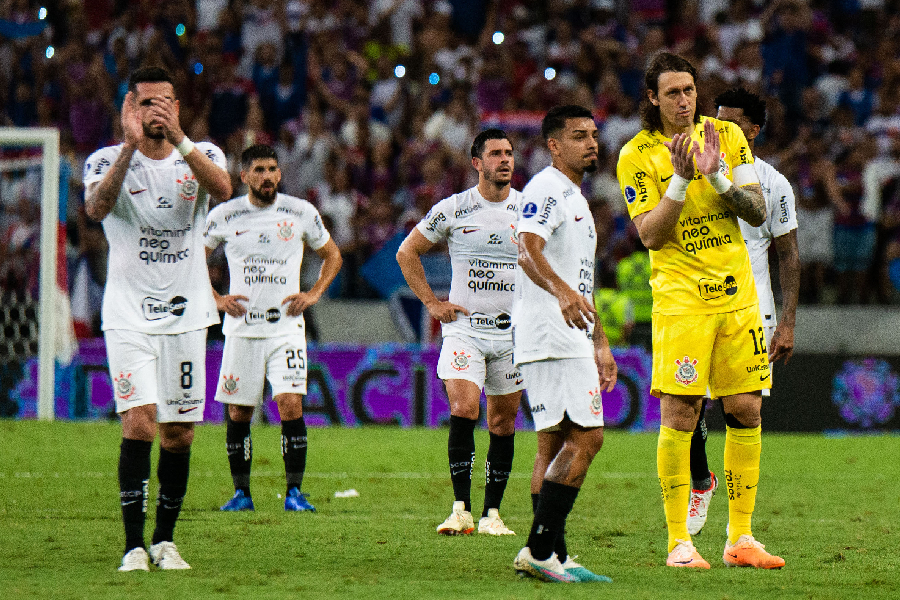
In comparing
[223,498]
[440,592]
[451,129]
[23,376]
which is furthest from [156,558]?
[451,129]

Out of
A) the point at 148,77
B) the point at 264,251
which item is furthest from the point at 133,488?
the point at 264,251

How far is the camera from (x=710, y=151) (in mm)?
6348

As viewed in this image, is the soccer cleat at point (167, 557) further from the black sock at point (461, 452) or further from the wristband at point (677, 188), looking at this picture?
the wristband at point (677, 188)

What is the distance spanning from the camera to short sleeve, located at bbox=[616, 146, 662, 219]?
6703mm

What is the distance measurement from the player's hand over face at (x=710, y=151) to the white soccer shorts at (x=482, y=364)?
8.58ft

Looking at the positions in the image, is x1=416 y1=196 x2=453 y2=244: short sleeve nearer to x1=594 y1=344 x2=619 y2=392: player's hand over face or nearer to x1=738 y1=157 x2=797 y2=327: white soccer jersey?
x1=738 y1=157 x2=797 y2=327: white soccer jersey

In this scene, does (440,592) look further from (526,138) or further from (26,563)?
(526,138)

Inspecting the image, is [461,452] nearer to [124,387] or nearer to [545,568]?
[545,568]

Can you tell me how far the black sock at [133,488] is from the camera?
639 cm

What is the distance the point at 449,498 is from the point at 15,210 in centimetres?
941

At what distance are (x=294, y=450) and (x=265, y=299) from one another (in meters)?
1.24

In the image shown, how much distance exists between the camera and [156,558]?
650cm

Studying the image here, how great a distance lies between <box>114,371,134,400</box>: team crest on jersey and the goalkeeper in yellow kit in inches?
108

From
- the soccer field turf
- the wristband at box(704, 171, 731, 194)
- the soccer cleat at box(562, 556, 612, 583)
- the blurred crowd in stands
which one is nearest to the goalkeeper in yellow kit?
the wristband at box(704, 171, 731, 194)
